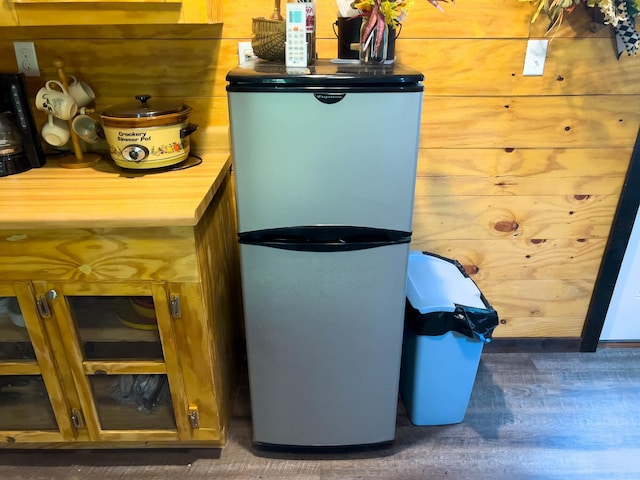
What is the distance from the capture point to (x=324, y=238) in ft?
4.62

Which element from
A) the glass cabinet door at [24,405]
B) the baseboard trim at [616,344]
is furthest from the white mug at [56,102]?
the baseboard trim at [616,344]

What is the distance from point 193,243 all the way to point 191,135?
0.61 m

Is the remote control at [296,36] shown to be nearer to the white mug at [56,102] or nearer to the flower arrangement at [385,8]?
the flower arrangement at [385,8]

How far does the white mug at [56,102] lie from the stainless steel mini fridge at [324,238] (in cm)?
69

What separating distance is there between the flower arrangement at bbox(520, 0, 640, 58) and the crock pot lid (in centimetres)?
123

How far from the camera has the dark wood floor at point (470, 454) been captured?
5.55 feet

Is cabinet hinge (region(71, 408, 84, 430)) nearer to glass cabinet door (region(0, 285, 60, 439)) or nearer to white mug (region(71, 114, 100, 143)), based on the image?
glass cabinet door (region(0, 285, 60, 439))

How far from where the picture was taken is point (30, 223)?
130 centimetres

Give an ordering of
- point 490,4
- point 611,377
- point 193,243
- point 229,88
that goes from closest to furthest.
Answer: point 229,88
point 193,243
point 490,4
point 611,377

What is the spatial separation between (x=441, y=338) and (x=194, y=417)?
0.86m

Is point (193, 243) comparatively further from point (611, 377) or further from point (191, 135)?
point (611, 377)

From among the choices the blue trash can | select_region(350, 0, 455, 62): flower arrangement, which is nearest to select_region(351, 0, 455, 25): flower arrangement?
select_region(350, 0, 455, 62): flower arrangement

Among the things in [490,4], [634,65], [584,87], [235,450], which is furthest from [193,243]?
[634,65]

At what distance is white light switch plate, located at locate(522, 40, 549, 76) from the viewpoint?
5.67 ft
